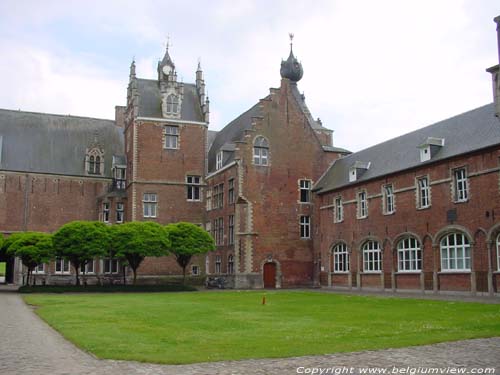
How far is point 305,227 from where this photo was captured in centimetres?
4894

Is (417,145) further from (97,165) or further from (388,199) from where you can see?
(97,165)

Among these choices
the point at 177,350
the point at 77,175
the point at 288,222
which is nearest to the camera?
the point at 177,350

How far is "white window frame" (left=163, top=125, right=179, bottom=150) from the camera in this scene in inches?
2143

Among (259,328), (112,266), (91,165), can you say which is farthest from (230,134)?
(259,328)

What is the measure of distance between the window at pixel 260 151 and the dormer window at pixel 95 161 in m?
18.3

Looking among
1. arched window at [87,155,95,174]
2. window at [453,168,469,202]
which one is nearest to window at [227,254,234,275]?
arched window at [87,155,95,174]

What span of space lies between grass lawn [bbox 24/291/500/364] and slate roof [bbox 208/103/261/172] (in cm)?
2835

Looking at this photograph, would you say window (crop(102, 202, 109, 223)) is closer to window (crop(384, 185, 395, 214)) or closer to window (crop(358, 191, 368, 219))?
window (crop(358, 191, 368, 219))

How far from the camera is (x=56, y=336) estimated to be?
15.8 metres

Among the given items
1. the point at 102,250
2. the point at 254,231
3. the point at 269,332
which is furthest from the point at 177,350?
the point at 254,231

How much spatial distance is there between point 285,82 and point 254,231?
12778mm

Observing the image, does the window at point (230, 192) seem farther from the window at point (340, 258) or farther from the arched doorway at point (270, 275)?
the window at point (340, 258)

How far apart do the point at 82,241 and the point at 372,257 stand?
20000 mm

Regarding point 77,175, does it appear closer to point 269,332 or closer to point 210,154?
point 210,154
